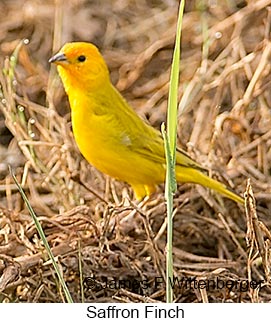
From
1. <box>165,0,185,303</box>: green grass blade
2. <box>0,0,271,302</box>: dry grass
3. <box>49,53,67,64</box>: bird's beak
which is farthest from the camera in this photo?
<box>49,53,67,64</box>: bird's beak

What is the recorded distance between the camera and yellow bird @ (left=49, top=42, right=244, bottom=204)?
1826 millimetres

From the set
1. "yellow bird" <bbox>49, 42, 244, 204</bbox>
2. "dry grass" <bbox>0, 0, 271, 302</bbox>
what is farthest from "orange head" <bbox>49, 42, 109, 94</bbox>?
"dry grass" <bbox>0, 0, 271, 302</bbox>

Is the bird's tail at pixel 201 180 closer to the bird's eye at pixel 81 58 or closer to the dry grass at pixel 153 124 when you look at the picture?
the dry grass at pixel 153 124

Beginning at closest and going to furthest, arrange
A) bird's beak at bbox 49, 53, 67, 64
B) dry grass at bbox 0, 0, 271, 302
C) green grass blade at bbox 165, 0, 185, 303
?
green grass blade at bbox 165, 0, 185, 303 → dry grass at bbox 0, 0, 271, 302 → bird's beak at bbox 49, 53, 67, 64

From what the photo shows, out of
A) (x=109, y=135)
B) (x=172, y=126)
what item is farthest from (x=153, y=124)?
(x=172, y=126)

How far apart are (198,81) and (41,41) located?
0.42 m

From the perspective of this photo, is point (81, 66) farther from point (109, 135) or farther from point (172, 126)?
point (172, 126)

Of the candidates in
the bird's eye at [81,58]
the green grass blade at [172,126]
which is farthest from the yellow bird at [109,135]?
the green grass blade at [172,126]

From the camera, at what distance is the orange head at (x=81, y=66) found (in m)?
1.82

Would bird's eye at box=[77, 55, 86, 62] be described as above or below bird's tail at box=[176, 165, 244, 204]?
above

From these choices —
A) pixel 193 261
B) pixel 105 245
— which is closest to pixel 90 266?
pixel 105 245

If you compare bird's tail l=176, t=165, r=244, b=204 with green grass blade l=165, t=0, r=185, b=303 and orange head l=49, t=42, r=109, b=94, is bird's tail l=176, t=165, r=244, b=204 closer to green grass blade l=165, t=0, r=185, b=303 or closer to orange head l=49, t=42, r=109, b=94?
orange head l=49, t=42, r=109, b=94

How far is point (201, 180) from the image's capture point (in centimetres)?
184

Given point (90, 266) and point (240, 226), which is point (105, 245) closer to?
point (90, 266)
